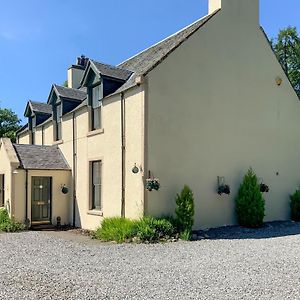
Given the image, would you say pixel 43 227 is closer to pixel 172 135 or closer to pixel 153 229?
pixel 153 229

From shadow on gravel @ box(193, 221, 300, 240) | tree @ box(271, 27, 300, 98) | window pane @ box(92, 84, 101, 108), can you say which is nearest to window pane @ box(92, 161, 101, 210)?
window pane @ box(92, 84, 101, 108)

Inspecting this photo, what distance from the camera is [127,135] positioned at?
46.0 feet

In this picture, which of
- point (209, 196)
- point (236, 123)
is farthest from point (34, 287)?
Answer: point (236, 123)

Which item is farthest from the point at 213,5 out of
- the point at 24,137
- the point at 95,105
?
the point at 24,137

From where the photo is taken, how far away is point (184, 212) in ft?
42.5

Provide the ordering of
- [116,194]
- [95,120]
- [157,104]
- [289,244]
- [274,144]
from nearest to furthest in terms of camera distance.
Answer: [289,244]
[157,104]
[116,194]
[95,120]
[274,144]

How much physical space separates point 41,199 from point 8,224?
225cm

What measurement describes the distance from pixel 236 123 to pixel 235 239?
18.4 ft

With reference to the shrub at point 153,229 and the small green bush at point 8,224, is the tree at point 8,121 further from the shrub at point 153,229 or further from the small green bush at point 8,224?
the shrub at point 153,229

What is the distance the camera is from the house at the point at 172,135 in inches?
535

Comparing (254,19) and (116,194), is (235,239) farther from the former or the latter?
(254,19)

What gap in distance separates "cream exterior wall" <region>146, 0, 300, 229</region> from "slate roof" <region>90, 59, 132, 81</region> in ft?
8.27

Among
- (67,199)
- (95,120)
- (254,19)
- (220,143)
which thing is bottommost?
(67,199)

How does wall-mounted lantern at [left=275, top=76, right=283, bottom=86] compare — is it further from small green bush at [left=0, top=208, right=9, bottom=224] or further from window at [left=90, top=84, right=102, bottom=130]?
small green bush at [left=0, top=208, right=9, bottom=224]
